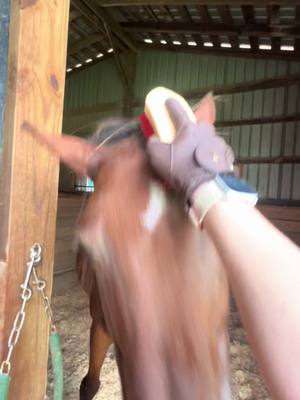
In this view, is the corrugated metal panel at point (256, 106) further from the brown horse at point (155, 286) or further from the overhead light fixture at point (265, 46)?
the brown horse at point (155, 286)

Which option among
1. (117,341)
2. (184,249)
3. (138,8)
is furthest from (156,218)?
(138,8)

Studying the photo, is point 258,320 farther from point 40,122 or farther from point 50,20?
point 50,20

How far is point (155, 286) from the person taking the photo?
2.21ft

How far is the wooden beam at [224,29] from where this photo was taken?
25.1ft

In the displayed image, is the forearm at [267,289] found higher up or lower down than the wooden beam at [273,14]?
lower down

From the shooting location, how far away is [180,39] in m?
9.75

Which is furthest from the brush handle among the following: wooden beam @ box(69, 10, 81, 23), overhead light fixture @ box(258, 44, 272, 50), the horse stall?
overhead light fixture @ box(258, 44, 272, 50)

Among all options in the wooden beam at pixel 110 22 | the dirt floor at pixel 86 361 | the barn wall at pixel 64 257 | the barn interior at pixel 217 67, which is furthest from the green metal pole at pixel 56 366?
the wooden beam at pixel 110 22

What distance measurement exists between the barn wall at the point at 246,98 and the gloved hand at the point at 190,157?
26.1ft

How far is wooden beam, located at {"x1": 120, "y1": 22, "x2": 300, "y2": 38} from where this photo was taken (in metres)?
7.66

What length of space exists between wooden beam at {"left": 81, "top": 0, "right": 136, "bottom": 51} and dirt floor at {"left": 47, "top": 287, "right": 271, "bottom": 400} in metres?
5.15

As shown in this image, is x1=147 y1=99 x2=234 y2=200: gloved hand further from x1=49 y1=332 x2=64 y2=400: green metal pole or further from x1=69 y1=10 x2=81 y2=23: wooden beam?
x1=69 y1=10 x2=81 y2=23: wooden beam

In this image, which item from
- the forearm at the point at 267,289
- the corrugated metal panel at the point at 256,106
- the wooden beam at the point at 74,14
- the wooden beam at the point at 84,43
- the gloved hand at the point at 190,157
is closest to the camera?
the forearm at the point at 267,289

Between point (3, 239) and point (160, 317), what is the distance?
43 cm
